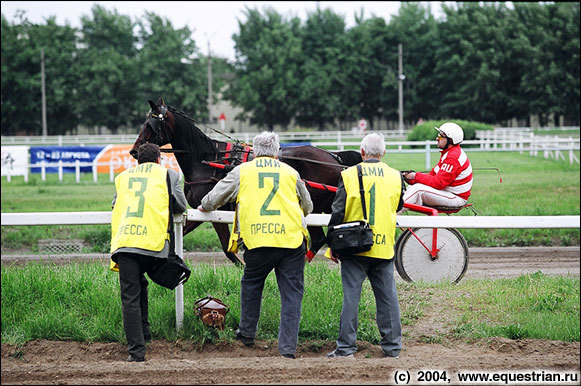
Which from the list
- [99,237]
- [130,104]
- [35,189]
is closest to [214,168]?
[99,237]

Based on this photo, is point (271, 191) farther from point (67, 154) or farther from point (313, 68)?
point (313, 68)

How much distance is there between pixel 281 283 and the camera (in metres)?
5.67

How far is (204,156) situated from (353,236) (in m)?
3.77

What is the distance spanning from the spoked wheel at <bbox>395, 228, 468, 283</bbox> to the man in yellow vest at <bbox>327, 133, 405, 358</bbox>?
2.27 meters

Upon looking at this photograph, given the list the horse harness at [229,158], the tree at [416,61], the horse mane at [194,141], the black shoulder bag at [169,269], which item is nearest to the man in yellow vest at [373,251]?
the black shoulder bag at [169,269]

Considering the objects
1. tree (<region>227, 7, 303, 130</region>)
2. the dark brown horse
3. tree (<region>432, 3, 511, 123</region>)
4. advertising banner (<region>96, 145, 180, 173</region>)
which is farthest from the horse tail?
tree (<region>227, 7, 303, 130</region>)

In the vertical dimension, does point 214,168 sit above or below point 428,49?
below

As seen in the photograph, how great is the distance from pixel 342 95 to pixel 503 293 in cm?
5597

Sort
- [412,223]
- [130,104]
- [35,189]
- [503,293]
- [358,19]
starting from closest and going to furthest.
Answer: [412,223] → [503,293] → [35,189] → [130,104] → [358,19]

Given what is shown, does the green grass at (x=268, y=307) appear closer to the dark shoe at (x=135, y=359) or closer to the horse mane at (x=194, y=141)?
the dark shoe at (x=135, y=359)

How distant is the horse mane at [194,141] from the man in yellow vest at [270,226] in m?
3.06

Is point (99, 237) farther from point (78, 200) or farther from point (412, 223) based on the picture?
point (412, 223)

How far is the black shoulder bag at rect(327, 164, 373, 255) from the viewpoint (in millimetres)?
5410

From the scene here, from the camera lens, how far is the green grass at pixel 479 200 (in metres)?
12.1
